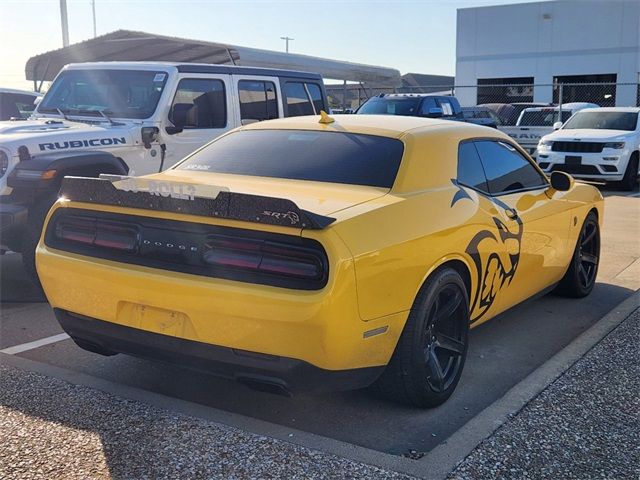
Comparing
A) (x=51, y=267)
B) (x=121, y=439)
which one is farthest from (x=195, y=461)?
(x=51, y=267)

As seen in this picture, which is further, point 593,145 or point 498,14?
point 498,14

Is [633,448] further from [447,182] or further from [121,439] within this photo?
[121,439]

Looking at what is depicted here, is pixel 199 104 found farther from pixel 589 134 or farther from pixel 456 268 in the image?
pixel 589 134

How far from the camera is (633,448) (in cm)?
335

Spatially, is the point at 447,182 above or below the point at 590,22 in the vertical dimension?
below

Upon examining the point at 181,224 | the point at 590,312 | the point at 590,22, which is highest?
the point at 590,22

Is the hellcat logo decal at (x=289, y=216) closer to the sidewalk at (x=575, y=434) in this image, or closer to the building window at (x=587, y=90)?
the sidewalk at (x=575, y=434)

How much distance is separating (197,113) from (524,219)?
386 cm

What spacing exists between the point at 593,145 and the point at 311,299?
12667 mm

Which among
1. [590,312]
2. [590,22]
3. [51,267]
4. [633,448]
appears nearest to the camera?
[633,448]

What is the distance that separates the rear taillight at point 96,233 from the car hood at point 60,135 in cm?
255

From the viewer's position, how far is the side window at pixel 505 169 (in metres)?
4.79

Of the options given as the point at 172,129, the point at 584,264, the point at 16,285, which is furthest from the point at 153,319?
the point at 584,264

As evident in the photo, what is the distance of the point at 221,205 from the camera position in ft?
10.9
